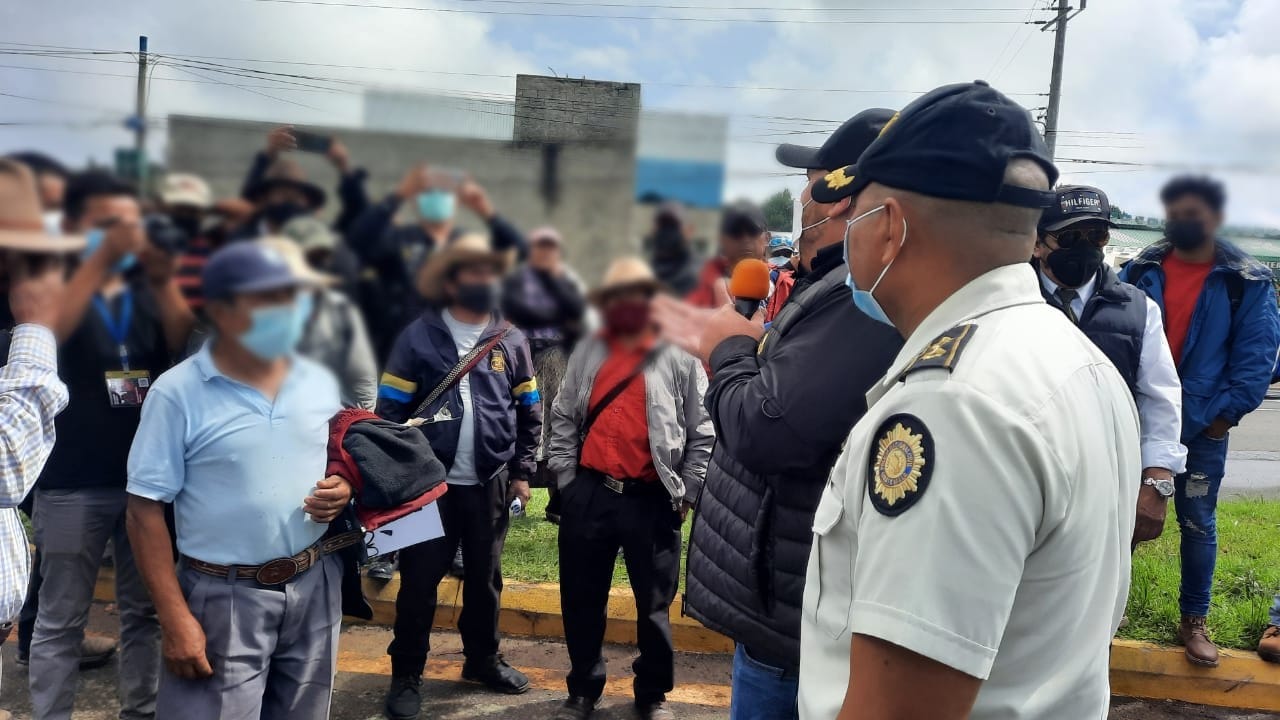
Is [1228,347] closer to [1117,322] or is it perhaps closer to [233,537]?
[1117,322]

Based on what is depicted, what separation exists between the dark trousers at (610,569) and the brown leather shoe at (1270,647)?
8.93 feet

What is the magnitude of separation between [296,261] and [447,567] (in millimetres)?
3341

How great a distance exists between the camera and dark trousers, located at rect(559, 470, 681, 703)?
3.71 m

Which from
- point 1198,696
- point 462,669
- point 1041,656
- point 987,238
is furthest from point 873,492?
point 1198,696

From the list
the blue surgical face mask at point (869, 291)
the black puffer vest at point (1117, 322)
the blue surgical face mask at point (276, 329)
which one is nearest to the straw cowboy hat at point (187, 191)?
the blue surgical face mask at point (276, 329)

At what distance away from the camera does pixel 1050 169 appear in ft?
4.48

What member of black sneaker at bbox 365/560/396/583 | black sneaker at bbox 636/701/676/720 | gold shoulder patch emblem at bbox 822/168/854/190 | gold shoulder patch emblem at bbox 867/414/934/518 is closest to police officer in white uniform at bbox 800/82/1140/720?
gold shoulder patch emblem at bbox 867/414/934/518

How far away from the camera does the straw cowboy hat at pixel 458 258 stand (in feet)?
2.82

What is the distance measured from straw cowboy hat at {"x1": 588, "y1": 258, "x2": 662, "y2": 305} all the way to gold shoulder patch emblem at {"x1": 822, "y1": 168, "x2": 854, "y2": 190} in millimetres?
758

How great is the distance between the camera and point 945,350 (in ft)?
4.05

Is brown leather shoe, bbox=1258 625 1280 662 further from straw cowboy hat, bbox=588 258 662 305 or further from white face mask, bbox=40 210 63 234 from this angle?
white face mask, bbox=40 210 63 234

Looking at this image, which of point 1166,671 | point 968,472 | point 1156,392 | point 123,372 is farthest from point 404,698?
point 1166,671

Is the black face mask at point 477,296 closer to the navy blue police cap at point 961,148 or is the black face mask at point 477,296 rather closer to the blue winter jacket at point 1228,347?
the navy blue police cap at point 961,148

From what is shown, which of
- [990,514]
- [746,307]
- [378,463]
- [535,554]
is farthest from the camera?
[535,554]
